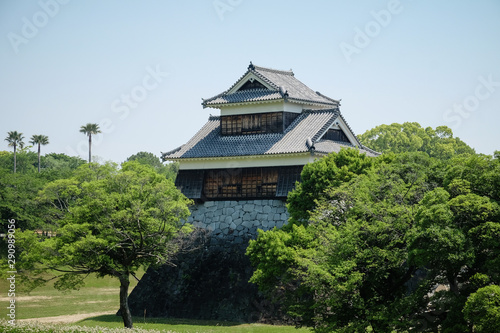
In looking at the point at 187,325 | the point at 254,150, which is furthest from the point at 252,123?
the point at 187,325

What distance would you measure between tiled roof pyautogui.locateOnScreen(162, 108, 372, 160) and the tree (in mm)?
7027

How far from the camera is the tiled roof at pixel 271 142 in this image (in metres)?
35.5

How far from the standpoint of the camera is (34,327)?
80.2 feet

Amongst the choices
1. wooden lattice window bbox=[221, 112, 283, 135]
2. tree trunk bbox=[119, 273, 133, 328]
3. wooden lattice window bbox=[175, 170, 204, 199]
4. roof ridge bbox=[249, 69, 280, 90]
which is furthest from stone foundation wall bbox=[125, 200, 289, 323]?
roof ridge bbox=[249, 69, 280, 90]

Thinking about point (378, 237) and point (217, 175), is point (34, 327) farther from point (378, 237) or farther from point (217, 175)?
point (217, 175)

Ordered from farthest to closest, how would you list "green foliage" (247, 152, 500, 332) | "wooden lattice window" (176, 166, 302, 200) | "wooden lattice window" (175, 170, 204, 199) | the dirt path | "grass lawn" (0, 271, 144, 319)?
1. "wooden lattice window" (175, 170, 204, 199)
2. "wooden lattice window" (176, 166, 302, 200)
3. "grass lawn" (0, 271, 144, 319)
4. the dirt path
5. "green foliage" (247, 152, 500, 332)

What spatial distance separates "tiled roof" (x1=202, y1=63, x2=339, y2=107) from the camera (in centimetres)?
3709

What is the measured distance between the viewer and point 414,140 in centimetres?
7325

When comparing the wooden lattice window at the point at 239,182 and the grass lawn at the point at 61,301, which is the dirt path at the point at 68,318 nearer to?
the grass lawn at the point at 61,301

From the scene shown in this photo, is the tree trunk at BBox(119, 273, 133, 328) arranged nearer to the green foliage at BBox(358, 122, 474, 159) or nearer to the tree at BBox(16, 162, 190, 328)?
the tree at BBox(16, 162, 190, 328)

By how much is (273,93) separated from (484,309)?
2049cm

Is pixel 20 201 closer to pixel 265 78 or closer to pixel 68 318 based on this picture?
pixel 68 318

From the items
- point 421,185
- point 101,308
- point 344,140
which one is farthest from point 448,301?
point 101,308

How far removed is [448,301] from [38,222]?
36.0 metres
